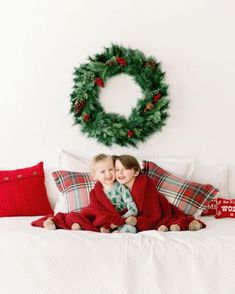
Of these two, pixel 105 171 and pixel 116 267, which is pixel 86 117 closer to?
pixel 105 171

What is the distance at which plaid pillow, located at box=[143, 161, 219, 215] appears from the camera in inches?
125

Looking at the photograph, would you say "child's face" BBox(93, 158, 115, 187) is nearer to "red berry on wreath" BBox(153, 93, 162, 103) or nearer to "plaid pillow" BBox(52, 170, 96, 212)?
"plaid pillow" BBox(52, 170, 96, 212)

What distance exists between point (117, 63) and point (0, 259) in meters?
1.73

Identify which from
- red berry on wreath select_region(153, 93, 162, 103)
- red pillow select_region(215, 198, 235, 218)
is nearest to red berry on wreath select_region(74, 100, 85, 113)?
red berry on wreath select_region(153, 93, 162, 103)

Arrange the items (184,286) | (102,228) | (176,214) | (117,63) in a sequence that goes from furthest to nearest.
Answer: (117,63) → (176,214) → (102,228) → (184,286)

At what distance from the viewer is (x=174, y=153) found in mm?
3711

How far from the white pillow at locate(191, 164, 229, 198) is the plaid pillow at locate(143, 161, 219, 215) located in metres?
0.31

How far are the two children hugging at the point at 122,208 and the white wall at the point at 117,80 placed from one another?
0.69m

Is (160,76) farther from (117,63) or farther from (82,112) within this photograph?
(82,112)

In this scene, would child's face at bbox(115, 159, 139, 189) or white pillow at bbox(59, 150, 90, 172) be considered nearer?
child's face at bbox(115, 159, 139, 189)

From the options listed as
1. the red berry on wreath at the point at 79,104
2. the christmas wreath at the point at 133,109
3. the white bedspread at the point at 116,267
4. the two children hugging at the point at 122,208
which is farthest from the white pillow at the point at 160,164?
the white bedspread at the point at 116,267

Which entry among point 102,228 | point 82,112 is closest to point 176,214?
point 102,228

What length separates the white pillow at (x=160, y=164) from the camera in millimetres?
3529

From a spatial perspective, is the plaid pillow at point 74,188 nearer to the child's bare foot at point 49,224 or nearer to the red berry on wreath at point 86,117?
the child's bare foot at point 49,224
